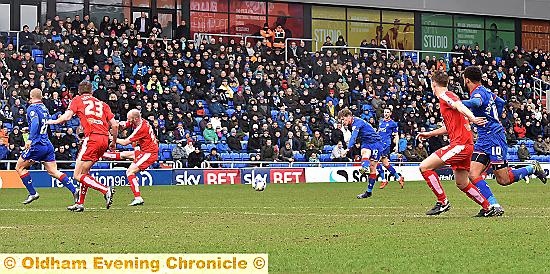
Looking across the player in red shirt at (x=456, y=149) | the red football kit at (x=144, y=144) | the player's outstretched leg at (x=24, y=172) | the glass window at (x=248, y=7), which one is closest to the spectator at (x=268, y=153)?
the glass window at (x=248, y=7)

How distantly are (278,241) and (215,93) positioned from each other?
28.5 metres

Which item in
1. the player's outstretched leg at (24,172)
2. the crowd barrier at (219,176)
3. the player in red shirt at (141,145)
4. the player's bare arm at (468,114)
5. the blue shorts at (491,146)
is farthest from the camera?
the crowd barrier at (219,176)

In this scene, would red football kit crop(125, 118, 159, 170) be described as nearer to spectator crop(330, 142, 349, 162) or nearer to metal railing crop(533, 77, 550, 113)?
spectator crop(330, 142, 349, 162)

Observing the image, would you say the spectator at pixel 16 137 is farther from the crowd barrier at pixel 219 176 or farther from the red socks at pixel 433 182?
the red socks at pixel 433 182

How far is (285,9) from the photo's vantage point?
48281 millimetres

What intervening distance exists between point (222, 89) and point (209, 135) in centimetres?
299

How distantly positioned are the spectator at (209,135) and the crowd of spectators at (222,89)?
0.12 feet

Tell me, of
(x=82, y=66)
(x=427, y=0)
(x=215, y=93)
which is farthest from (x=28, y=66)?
(x=427, y=0)

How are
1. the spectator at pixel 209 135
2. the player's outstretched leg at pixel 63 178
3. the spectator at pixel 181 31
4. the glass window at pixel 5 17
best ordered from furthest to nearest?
the spectator at pixel 181 31 → the glass window at pixel 5 17 → the spectator at pixel 209 135 → the player's outstretched leg at pixel 63 178

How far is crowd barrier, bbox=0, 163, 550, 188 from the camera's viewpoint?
32.8 m

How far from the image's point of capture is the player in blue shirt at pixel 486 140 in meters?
14.7

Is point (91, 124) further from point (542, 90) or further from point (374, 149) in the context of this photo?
point (542, 90)

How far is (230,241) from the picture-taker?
11406 mm

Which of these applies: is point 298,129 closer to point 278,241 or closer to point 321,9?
point 321,9
